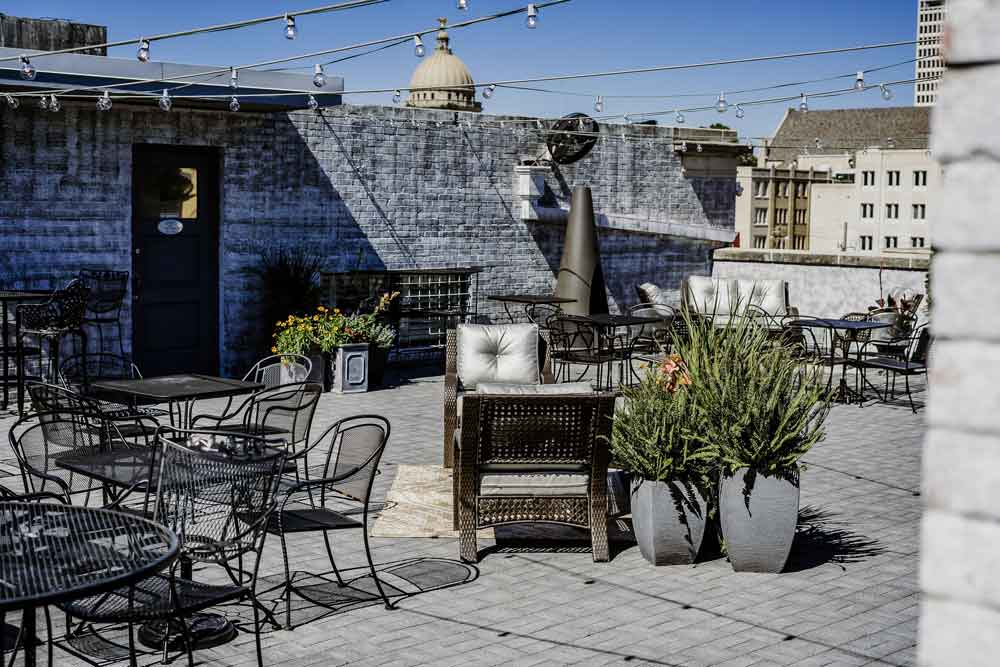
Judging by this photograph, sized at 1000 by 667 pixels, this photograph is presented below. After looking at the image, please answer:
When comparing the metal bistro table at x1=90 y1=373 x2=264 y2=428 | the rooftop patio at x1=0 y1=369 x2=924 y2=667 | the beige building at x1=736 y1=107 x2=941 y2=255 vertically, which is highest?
the beige building at x1=736 y1=107 x2=941 y2=255

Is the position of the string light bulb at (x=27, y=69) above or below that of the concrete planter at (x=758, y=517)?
above

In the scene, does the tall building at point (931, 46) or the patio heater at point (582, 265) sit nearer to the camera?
the tall building at point (931, 46)

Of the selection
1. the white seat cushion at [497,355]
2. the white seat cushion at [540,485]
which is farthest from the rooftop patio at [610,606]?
the white seat cushion at [497,355]

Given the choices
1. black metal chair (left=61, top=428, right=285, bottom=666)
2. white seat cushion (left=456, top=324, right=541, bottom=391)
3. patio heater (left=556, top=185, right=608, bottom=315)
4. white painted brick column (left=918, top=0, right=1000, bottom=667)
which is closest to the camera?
white painted brick column (left=918, top=0, right=1000, bottom=667)

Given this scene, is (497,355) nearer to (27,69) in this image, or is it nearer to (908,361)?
(27,69)

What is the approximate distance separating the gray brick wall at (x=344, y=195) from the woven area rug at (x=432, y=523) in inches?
258

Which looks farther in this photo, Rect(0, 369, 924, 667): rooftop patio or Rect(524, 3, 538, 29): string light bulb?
Rect(524, 3, 538, 29): string light bulb

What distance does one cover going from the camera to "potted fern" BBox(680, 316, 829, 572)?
689cm

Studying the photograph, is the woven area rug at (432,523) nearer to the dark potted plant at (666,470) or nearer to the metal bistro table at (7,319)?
the dark potted plant at (666,470)

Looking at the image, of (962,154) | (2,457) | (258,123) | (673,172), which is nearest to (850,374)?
(673,172)

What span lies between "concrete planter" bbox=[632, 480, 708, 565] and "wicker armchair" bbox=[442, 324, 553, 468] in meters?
2.43

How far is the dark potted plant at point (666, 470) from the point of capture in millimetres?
7066

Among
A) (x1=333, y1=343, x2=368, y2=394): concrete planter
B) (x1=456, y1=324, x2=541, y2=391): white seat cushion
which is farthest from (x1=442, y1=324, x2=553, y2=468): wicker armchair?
(x1=333, y1=343, x2=368, y2=394): concrete planter

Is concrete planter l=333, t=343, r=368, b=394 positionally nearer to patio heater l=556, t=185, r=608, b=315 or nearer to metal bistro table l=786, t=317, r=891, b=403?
patio heater l=556, t=185, r=608, b=315
